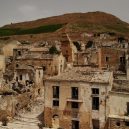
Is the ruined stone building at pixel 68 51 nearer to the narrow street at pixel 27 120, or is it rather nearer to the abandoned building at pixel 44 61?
the abandoned building at pixel 44 61

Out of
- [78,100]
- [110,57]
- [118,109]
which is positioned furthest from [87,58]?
[118,109]

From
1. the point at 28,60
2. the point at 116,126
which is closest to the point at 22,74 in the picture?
the point at 28,60

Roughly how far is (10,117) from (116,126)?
437 inches

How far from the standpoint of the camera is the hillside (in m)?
87.2

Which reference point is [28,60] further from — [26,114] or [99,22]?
[99,22]

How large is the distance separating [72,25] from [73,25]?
301 mm

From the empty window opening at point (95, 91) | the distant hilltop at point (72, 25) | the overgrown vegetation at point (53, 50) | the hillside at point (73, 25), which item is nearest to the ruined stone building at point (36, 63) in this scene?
the overgrown vegetation at point (53, 50)

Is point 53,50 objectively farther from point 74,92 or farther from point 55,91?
point 74,92

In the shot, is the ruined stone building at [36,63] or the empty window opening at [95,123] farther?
the ruined stone building at [36,63]

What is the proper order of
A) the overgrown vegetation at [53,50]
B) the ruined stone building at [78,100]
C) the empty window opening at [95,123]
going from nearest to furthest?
the ruined stone building at [78,100] → the empty window opening at [95,123] → the overgrown vegetation at [53,50]

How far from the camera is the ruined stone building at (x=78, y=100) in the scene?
96.5 feet

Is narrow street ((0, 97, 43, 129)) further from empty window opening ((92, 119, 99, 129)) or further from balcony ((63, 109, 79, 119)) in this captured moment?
empty window opening ((92, 119, 99, 129))

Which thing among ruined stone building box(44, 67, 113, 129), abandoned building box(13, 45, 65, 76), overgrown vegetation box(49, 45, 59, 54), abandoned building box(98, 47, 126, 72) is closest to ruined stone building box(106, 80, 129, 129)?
ruined stone building box(44, 67, 113, 129)

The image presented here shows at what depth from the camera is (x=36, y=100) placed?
1542 inches
